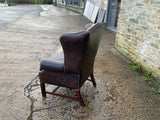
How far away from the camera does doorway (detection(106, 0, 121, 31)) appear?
6.55 meters

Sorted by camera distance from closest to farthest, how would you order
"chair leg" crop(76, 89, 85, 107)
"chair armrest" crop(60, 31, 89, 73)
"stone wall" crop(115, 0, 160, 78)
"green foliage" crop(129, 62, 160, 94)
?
"chair armrest" crop(60, 31, 89, 73) → "chair leg" crop(76, 89, 85, 107) → "green foliage" crop(129, 62, 160, 94) → "stone wall" crop(115, 0, 160, 78)

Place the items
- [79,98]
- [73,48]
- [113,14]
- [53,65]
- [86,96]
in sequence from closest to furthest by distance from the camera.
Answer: [73,48] < [53,65] < [79,98] < [86,96] < [113,14]

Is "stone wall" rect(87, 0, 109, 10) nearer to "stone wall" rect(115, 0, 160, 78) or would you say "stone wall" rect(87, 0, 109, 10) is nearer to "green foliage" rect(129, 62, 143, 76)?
"stone wall" rect(115, 0, 160, 78)

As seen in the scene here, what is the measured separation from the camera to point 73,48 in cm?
179

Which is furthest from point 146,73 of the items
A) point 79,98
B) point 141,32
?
point 79,98

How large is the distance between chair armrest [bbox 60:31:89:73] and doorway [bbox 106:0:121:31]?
5.25 meters

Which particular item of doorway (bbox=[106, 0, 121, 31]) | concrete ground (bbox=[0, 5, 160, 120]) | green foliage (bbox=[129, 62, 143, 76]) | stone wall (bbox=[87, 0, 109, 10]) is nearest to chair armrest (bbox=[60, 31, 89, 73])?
concrete ground (bbox=[0, 5, 160, 120])

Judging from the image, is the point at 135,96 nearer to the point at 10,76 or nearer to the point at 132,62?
the point at 132,62

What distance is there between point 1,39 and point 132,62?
4378 millimetres

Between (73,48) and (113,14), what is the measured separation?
5633mm

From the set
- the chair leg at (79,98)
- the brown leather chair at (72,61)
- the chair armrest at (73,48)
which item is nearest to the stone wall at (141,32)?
the brown leather chair at (72,61)

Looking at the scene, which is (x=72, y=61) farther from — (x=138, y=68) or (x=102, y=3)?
(x=102, y=3)

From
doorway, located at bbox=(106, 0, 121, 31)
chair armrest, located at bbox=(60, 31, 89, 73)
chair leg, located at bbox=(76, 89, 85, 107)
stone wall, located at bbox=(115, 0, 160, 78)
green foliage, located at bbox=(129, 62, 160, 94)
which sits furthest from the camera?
doorway, located at bbox=(106, 0, 121, 31)

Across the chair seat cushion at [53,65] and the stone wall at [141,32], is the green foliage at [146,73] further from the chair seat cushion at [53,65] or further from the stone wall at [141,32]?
the chair seat cushion at [53,65]
